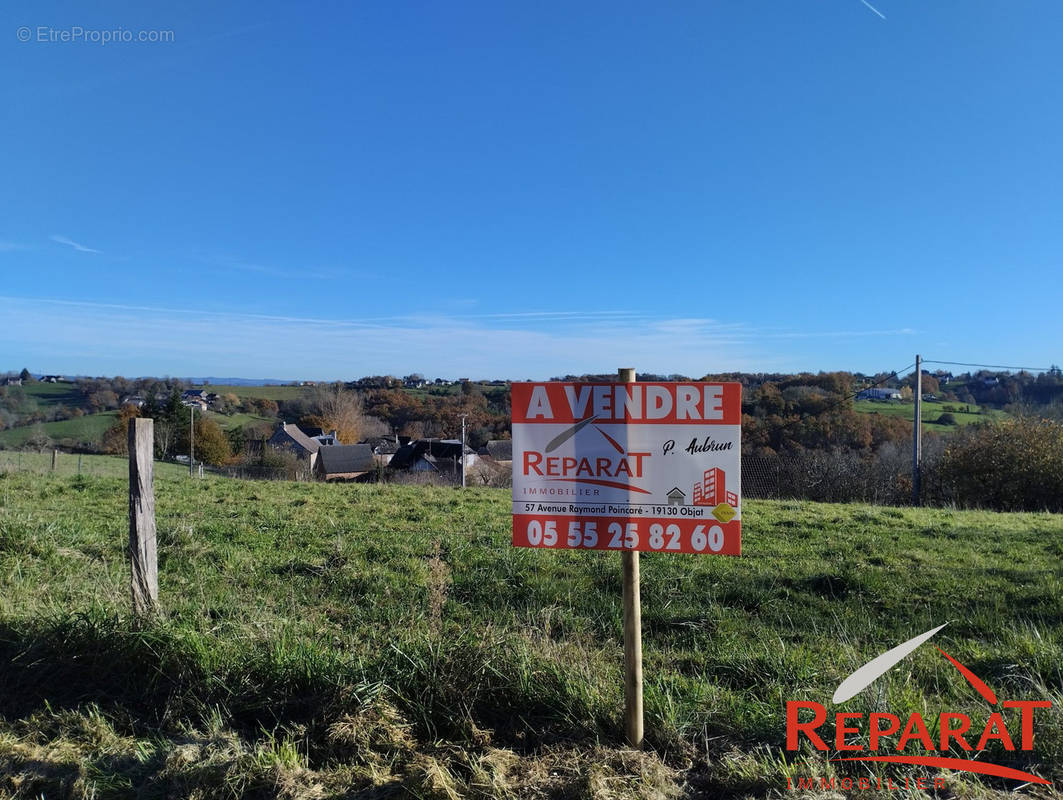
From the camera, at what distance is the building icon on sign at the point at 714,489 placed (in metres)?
3.03

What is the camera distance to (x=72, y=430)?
178 ft

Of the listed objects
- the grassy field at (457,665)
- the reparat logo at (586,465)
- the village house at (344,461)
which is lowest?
the village house at (344,461)

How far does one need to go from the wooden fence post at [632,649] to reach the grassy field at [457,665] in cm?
12

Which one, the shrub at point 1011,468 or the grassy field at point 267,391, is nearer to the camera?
the shrub at point 1011,468

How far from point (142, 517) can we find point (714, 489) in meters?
3.93

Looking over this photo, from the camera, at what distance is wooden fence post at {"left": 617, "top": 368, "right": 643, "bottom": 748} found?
296cm

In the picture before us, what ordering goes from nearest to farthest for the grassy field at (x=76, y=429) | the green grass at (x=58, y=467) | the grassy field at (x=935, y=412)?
the green grass at (x=58, y=467) < the grassy field at (x=935, y=412) < the grassy field at (x=76, y=429)

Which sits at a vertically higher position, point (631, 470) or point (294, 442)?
point (631, 470)

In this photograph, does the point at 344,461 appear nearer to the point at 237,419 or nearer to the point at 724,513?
the point at 237,419

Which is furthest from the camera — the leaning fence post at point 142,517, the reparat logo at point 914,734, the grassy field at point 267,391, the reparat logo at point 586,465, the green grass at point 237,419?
the grassy field at point 267,391

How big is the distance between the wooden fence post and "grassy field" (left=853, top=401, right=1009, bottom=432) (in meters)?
29.4

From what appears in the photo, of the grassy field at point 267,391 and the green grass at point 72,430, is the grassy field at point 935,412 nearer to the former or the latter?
the green grass at point 72,430

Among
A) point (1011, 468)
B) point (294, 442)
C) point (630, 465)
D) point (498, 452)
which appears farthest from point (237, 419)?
point (630, 465)

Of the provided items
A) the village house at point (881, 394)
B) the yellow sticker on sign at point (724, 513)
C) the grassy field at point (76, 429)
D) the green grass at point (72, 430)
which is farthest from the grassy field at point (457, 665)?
the green grass at point (72, 430)
